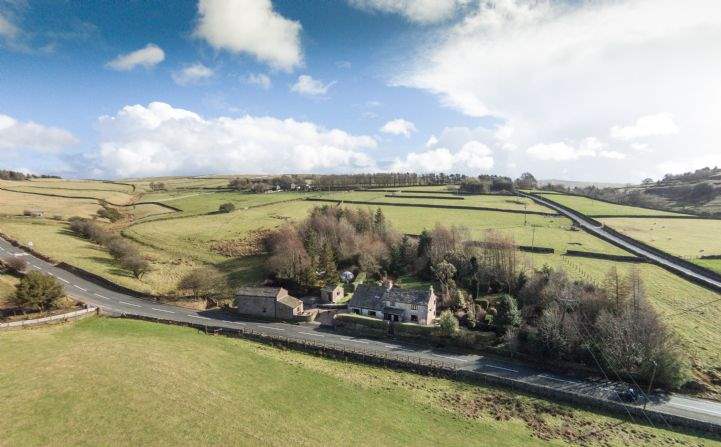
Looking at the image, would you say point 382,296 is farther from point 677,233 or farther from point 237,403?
point 677,233

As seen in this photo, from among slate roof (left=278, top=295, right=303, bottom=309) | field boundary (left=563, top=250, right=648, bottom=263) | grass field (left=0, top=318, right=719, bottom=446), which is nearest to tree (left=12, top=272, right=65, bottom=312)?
grass field (left=0, top=318, right=719, bottom=446)

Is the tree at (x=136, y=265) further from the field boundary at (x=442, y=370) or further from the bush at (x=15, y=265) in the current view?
the field boundary at (x=442, y=370)

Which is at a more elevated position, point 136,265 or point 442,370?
point 136,265

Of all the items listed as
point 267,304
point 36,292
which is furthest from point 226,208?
point 36,292

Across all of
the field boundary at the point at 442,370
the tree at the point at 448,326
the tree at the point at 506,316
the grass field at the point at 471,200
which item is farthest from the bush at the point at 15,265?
the grass field at the point at 471,200

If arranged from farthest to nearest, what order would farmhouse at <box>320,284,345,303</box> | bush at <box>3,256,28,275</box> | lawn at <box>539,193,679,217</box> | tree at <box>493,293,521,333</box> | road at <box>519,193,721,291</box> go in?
lawn at <box>539,193,679,217</box>, farmhouse at <box>320,284,345,303</box>, road at <box>519,193,721,291</box>, bush at <box>3,256,28,275</box>, tree at <box>493,293,521,333</box>

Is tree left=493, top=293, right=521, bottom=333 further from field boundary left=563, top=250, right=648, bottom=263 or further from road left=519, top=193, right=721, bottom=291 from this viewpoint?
road left=519, top=193, right=721, bottom=291

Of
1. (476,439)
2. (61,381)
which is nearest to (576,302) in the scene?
(476,439)
